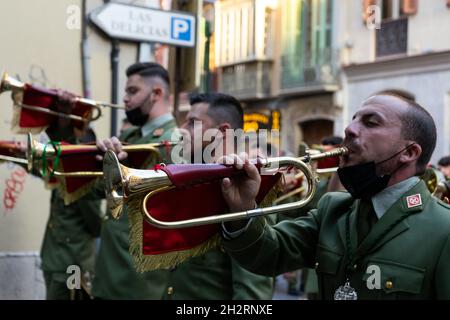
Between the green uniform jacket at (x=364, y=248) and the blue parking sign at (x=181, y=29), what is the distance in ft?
15.9

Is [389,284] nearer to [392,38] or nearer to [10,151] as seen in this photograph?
[10,151]

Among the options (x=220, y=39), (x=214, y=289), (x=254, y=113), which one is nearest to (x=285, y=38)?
(x=254, y=113)

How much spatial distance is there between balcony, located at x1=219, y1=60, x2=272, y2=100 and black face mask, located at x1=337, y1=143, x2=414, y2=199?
847 inches

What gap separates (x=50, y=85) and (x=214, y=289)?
398 centimetres

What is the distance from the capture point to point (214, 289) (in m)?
3.80

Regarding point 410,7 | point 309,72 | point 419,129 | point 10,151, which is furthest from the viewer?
point 309,72

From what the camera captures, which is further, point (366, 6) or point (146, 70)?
point (366, 6)

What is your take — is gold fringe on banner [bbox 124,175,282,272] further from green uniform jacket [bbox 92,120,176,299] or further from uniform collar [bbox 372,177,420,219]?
green uniform jacket [bbox 92,120,176,299]

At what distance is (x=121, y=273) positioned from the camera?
4727mm

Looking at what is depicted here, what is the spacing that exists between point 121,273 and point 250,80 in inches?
799

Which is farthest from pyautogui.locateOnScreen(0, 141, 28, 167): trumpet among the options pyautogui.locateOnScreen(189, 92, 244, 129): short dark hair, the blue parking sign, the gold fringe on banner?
the gold fringe on banner

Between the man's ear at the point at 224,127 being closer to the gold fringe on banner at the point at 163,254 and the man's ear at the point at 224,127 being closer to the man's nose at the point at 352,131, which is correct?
the gold fringe on banner at the point at 163,254

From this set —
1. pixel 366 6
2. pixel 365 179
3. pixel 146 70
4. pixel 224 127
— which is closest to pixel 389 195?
pixel 365 179

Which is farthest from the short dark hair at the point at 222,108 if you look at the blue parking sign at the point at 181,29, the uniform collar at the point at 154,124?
the blue parking sign at the point at 181,29
